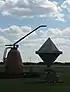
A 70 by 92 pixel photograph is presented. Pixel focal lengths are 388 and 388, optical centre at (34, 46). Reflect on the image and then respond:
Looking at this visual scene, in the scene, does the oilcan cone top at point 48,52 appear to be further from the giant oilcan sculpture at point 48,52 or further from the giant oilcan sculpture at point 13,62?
the giant oilcan sculpture at point 13,62

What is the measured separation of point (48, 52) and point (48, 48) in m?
0.81

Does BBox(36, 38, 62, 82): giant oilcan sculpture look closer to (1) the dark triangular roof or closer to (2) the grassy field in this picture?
(1) the dark triangular roof

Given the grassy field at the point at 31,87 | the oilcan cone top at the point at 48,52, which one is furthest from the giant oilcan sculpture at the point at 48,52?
the grassy field at the point at 31,87

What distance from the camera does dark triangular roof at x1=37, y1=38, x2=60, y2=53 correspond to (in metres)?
69.9

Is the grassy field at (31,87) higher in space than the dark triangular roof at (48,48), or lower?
lower

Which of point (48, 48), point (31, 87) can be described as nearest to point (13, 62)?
point (48, 48)

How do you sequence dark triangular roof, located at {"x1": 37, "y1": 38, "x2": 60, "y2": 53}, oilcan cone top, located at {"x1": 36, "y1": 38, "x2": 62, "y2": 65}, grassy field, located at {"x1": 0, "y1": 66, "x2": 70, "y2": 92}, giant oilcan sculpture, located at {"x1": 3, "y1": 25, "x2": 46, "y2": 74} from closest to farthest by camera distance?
grassy field, located at {"x1": 0, "y1": 66, "x2": 70, "y2": 92} < giant oilcan sculpture, located at {"x1": 3, "y1": 25, "x2": 46, "y2": 74} < oilcan cone top, located at {"x1": 36, "y1": 38, "x2": 62, "y2": 65} < dark triangular roof, located at {"x1": 37, "y1": 38, "x2": 60, "y2": 53}

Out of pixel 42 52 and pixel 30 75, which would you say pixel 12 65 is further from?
pixel 42 52

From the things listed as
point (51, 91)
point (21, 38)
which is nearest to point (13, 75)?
point (21, 38)

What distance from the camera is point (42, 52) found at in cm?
7075

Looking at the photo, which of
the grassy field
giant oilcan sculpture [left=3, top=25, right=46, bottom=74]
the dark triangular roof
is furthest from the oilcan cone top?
the grassy field

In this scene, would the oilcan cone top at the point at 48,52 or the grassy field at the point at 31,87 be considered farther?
the oilcan cone top at the point at 48,52

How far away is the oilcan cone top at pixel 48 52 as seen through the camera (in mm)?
69750

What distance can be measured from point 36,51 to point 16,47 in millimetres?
9539
